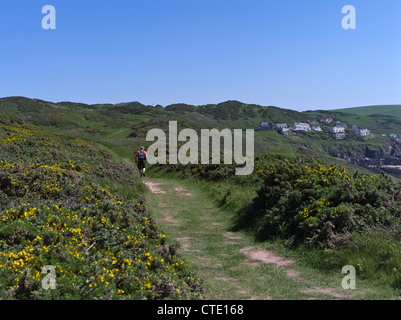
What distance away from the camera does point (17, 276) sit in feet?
17.7

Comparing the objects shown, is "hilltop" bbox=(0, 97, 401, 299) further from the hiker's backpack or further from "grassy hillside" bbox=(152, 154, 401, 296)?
the hiker's backpack

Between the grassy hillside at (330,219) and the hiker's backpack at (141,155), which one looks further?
the hiker's backpack at (141,155)

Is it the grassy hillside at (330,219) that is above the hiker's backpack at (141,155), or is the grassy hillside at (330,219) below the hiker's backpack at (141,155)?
below

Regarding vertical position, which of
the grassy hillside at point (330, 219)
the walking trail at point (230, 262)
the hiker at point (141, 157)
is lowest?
the walking trail at point (230, 262)

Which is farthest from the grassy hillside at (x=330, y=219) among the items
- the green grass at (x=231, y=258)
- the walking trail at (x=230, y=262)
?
the walking trail at (x=230, y=262)

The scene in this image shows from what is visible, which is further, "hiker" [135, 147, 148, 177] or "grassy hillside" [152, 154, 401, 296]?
"hiker" [135, 147, 148, 177]

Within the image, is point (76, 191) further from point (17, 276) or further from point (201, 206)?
point (201, 206)

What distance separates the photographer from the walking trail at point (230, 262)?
25.0 feet

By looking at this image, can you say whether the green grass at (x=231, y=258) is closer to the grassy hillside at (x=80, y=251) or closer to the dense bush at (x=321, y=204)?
the dense bush at (x=321, y=204)

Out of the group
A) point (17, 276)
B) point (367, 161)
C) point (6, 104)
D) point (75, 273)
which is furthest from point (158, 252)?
point (367, 161)

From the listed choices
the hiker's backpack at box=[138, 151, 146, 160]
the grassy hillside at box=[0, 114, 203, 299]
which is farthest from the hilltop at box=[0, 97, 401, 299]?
the hiker's backpack at box=[138, 151, 146, 160]

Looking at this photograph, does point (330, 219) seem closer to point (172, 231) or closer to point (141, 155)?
point (172, 231)

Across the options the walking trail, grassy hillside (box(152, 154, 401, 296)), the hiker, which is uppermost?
the hiker

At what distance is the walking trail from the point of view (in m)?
7.62
